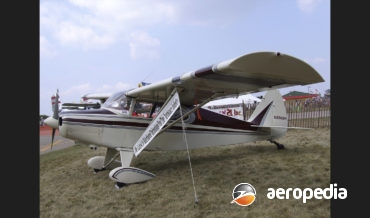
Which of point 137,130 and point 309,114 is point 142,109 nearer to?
point 137,130

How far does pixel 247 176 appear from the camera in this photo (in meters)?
6.03

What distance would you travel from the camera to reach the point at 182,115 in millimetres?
6625

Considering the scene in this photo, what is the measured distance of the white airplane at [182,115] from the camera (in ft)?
14.6

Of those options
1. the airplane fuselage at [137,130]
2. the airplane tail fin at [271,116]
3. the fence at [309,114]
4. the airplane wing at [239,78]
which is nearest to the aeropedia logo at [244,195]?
the airplane wing at [239,78]

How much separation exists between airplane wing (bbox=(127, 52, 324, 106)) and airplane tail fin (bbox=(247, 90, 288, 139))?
2.56 metres

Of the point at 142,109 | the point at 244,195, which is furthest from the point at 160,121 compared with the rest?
the point at 244,195

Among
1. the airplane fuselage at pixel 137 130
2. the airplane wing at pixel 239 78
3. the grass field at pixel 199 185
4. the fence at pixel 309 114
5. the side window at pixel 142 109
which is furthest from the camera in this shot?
the fence at pixel 309 114

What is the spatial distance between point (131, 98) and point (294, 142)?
5526 millimetres

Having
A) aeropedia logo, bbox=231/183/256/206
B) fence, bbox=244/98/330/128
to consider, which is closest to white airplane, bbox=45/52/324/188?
aeropedia logo, bbox=231/183/256/206

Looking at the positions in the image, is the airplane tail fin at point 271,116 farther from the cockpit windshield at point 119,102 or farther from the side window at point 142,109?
the cockpit windshield at point 119,102

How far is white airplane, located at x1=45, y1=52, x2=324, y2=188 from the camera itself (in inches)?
175

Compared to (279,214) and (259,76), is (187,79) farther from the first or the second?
(279,214)

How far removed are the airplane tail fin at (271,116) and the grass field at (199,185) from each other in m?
0.61

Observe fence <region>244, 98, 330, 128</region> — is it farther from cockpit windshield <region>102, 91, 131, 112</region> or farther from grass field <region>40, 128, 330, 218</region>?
cockpit windshield <region>102, 91, 131, 112</region>
